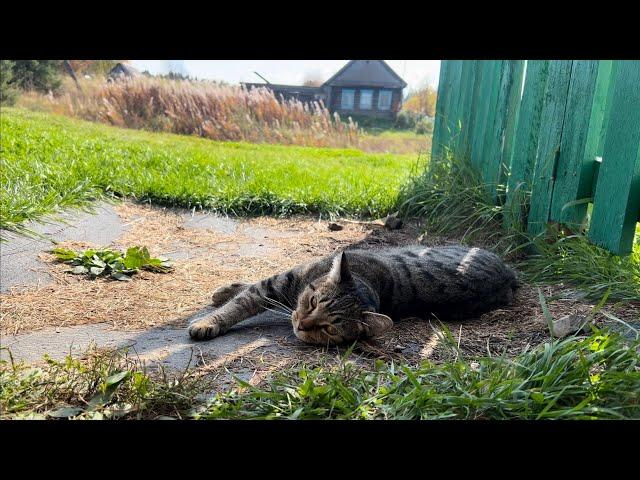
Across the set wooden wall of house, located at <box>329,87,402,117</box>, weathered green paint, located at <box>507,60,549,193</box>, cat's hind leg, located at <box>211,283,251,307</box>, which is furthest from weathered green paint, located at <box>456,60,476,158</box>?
cat's hind leg, located at <box>211,283,251,307</box>

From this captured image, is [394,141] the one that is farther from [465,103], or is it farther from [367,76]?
[367,76]

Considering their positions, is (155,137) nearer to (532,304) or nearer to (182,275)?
(182,275)

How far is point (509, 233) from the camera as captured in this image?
139 inches

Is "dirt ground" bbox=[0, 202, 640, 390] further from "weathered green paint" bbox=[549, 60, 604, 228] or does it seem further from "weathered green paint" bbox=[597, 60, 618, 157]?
"weathered green paint" bbox=[597, 60, 618, 157]

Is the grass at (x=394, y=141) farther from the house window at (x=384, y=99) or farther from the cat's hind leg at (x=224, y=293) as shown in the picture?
the cat's hind leg at (x=224, y=293)

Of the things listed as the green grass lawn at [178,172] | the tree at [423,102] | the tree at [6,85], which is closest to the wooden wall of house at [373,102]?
the tree at [423,102]

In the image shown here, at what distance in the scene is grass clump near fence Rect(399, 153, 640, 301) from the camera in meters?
2.61

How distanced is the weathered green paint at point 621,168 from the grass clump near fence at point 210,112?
1500 millimetres

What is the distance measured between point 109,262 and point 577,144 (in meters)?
2.50

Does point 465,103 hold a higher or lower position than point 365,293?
higher

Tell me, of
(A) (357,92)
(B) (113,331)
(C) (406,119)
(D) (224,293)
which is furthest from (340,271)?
(C) (406,119)

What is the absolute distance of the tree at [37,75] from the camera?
17.6 feet

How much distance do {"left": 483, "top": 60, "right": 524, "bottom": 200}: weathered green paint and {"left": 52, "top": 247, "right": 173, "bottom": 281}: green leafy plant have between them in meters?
2.40
